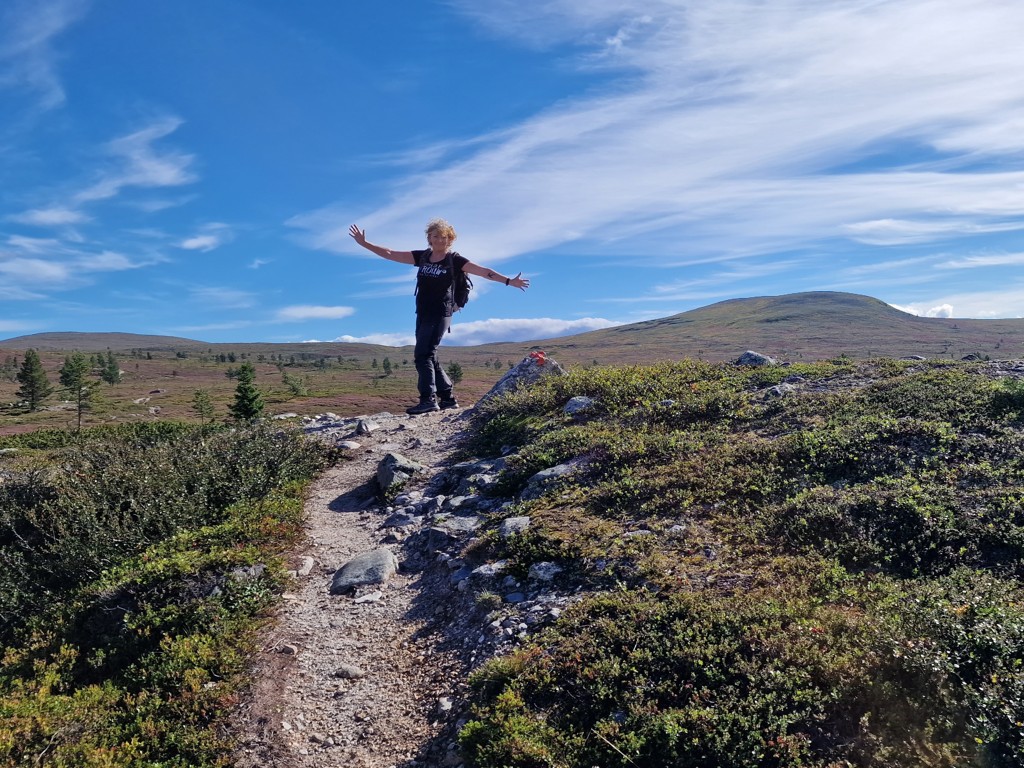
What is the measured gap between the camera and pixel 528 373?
15734 mm

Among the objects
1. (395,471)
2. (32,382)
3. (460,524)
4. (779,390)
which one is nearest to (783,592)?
(460,524)

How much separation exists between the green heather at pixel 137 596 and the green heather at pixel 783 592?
9.35 ft

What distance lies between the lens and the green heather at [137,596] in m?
5.13

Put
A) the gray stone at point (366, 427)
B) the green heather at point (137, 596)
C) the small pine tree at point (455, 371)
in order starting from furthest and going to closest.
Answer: the small pine tree at point (455, 371) → the gray stone at point (366, 427) → the green heather at point (137, 596)

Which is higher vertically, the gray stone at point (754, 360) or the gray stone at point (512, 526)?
the gray stone at point (754, 360)

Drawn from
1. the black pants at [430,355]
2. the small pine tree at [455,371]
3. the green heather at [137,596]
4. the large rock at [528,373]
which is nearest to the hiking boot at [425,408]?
the black pants at [430,355]

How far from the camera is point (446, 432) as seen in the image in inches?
545

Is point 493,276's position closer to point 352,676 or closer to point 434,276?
point 434,276

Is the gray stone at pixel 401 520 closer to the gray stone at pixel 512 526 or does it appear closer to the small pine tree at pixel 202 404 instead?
the gray stone at pixel 512 526

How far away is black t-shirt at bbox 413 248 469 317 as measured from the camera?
13.6 meters

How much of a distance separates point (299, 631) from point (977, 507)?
7.09 meters

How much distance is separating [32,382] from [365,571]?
76073mm

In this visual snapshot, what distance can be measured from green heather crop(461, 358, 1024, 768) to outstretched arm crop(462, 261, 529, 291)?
4.08 metres

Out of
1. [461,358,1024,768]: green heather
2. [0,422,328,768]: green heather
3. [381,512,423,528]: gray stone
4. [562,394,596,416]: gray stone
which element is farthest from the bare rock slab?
[562,394,596,416]: gray stone
